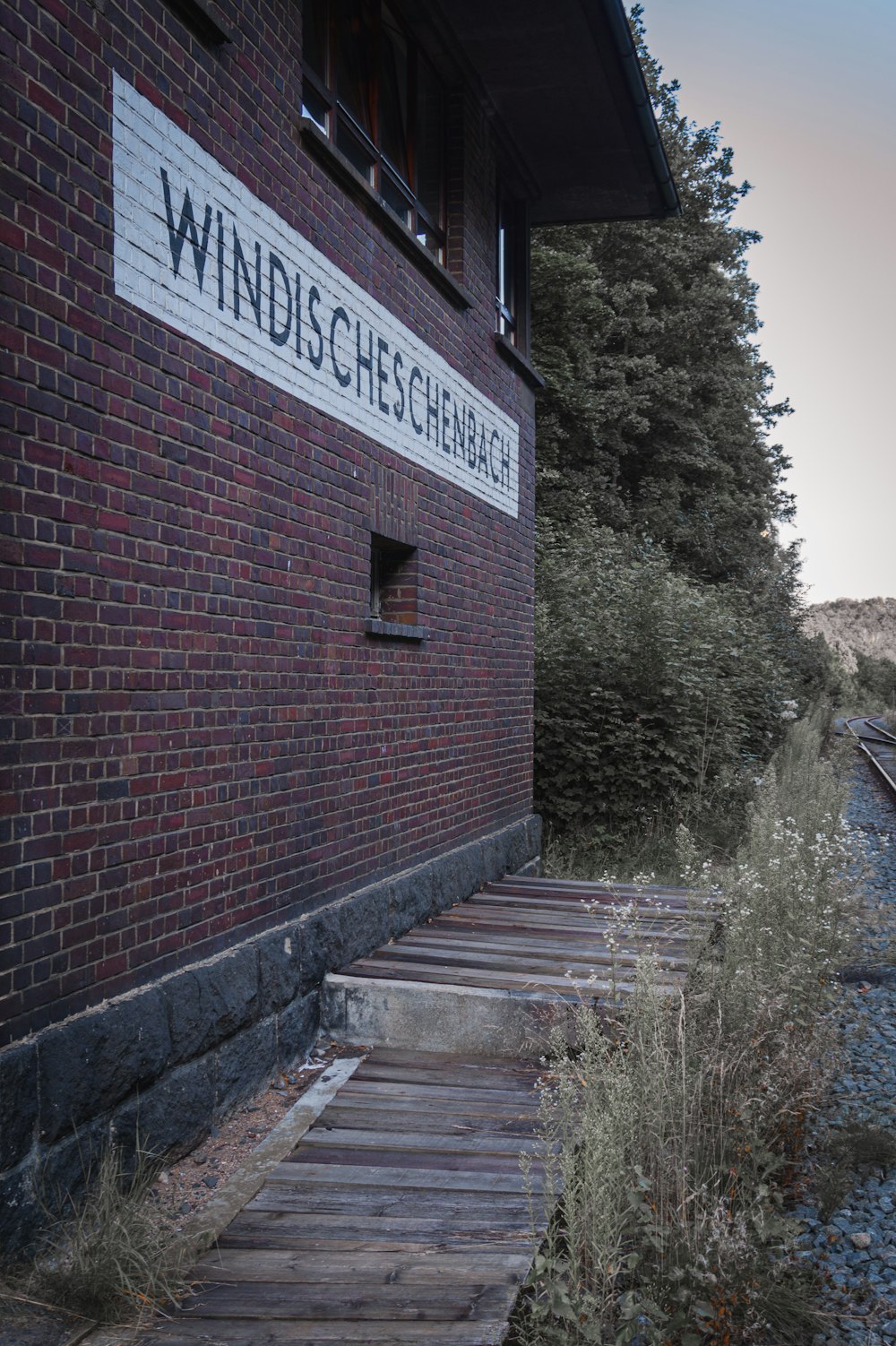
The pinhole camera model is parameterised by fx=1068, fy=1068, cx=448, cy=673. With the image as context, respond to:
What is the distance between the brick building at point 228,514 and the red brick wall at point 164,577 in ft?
0.05

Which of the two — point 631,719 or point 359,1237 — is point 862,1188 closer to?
point 359,1237

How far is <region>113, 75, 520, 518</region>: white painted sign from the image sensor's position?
3.60 meters

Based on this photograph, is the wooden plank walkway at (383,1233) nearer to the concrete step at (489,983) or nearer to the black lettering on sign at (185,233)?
the concrete step at (489,983)

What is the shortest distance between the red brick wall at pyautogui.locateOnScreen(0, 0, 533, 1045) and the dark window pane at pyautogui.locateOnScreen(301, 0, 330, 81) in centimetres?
40

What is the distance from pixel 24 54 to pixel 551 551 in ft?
42.2

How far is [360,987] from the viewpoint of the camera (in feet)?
16.3

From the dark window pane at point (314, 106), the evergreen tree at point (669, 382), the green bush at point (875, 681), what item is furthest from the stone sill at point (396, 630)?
the green bush at point (875, 681)

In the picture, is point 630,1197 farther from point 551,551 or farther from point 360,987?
point 551,551

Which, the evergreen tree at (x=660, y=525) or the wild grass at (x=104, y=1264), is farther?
the evergreen tree at (x=660, y=525)

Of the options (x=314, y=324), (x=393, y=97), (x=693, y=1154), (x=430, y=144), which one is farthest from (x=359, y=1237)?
(x=430, y=144)

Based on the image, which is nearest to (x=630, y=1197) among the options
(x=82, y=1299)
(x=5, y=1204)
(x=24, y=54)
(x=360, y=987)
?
(x=82, y=1299)

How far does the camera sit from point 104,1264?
9.20 ft

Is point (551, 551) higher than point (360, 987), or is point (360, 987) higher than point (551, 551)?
point (551, 551)

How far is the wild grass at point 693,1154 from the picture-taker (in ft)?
9.17
